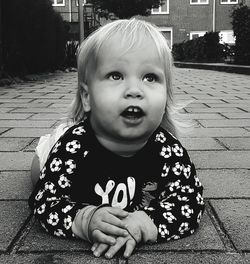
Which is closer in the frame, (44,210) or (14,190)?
(44,210)

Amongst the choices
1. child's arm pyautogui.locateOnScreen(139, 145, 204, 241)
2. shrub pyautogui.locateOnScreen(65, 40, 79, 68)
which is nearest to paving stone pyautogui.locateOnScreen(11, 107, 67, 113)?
child's arm pyautogui.locateOnScreen(139, 145, 204, 241)

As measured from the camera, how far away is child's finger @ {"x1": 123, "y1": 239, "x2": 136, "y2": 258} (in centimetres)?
140

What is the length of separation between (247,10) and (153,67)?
1263 cm

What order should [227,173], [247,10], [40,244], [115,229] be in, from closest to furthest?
[115,229]
[40,244]
[227,173]
[247,10]

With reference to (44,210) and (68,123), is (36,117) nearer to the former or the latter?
(68,123)

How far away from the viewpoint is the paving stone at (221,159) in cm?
262

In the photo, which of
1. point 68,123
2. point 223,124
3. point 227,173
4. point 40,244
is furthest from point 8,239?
point 223,124

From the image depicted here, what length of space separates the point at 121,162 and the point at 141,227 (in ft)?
0.97

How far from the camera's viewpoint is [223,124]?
4.11 meters

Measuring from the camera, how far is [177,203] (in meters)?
1.62

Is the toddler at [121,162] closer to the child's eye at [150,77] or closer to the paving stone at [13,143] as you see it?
the child's eye at [150,77]

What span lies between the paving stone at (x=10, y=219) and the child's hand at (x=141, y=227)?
0.41 meters

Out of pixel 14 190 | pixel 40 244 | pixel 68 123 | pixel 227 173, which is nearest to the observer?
pixel 40 244

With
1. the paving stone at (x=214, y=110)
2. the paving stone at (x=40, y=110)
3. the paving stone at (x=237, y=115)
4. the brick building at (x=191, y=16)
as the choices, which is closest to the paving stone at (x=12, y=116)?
the paving stone at (x=40, y=110)
